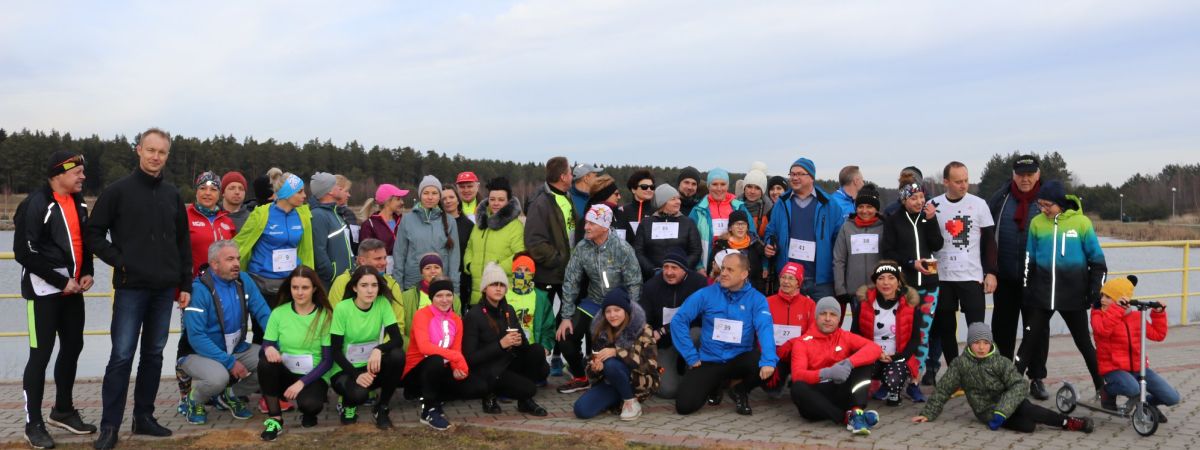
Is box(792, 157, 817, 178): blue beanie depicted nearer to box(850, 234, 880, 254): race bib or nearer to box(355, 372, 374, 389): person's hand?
box(850, 234, 880, 254): race bib

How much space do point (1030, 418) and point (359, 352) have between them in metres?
4.23

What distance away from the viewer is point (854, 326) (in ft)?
21.3

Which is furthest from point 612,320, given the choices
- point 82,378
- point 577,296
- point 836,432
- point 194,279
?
point 82,378

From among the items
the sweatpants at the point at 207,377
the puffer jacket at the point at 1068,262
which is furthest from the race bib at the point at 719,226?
the sweatpants at the point at 207,377

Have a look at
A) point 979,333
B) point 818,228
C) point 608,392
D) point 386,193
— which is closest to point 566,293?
point 608,392

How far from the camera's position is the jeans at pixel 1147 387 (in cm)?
557

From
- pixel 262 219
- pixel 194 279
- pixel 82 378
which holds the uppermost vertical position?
pixel 262 219

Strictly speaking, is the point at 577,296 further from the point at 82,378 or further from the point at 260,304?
the point at 82,378

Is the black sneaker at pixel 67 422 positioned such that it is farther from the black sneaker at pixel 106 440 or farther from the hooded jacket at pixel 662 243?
the hooded jacket at pixel 662 243

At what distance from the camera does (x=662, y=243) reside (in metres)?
6.93

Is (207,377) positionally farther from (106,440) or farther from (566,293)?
(566,293)

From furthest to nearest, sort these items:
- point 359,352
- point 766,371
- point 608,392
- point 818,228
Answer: point 818,228 → point 608,392 → point 766,371 → point 359,352

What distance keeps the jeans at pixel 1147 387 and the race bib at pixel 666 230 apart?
3.10 m

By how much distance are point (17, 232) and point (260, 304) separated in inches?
60.1
